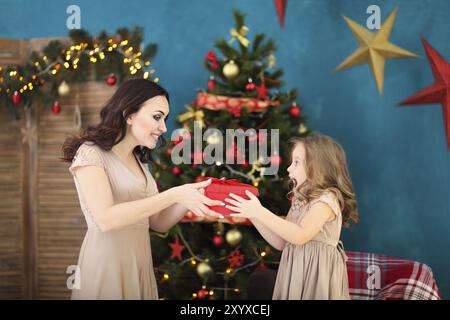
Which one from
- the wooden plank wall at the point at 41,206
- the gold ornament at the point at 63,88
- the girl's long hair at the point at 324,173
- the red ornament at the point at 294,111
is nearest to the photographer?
the girl's long hair at the point at 324,173

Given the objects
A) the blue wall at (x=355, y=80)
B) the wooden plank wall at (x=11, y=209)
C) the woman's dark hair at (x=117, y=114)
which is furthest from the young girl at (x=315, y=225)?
the wooden plank wall at (x=11, y=209)

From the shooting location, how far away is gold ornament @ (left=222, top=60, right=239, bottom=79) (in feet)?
12.2

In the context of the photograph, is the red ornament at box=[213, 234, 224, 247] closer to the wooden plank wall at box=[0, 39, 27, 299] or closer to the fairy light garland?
the fairy light garland

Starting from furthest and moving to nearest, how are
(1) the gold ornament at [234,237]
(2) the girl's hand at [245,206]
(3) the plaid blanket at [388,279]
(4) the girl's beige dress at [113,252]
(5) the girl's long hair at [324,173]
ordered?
(1) the gold ornament at [234,237]
(3) the plaid blanket at [388,279]
(5) the girl's long hair at [324,173]
(4) the girl's beige dress at [113,252]
(2) the girl's hand at [245,206]

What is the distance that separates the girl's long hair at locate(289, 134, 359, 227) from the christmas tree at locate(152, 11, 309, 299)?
4.35 ft

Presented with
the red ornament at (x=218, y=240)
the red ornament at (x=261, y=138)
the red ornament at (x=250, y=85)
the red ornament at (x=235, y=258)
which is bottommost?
the red ornament at (x=235, y=258)

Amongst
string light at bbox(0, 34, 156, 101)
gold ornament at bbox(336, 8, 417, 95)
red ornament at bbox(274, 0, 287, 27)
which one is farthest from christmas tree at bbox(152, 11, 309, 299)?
gold ornament at bbox(336, 8, 417, 95)

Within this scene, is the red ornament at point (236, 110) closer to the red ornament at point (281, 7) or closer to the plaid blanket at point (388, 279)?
the plaid blanket at point (388, 279)

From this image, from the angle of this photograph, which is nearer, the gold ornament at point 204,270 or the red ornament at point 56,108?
the gold ornament at point 204,270

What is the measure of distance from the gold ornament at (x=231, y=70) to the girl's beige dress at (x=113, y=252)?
66.6 inches

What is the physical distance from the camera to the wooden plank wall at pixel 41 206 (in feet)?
14.7

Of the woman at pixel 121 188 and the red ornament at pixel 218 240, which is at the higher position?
the woman at pixel 121 188

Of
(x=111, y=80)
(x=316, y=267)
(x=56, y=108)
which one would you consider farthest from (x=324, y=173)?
(x=56, y=108)
